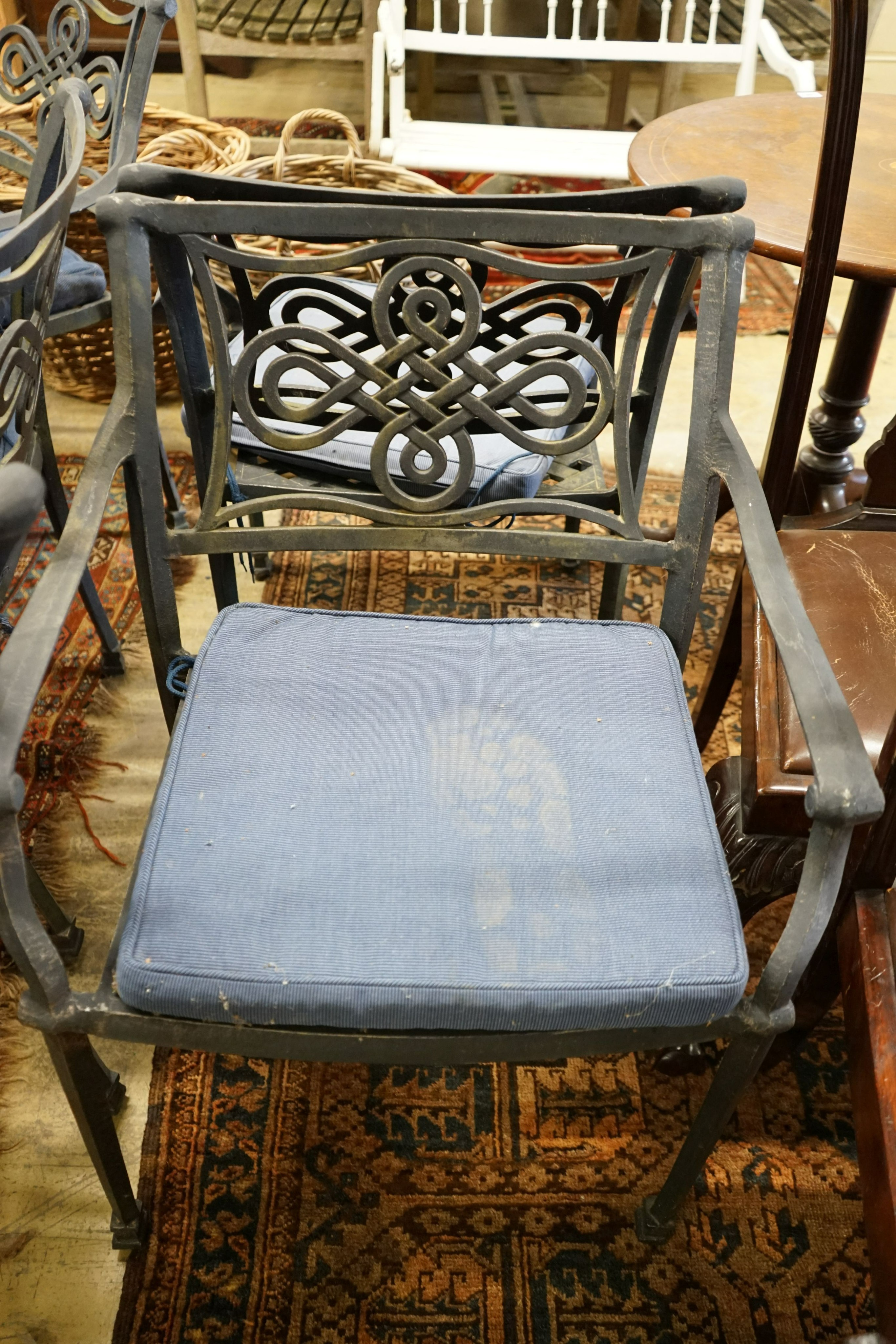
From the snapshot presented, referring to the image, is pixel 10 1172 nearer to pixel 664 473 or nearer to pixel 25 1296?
pixel 25 1296

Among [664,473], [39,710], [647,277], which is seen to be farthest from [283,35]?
[647,277]

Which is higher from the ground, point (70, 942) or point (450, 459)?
point (450, 459)

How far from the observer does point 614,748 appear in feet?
3.13

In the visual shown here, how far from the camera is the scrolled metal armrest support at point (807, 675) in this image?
28.2 inches

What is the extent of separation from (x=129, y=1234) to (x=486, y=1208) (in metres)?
0.40

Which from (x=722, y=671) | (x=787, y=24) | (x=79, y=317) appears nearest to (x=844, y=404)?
(x=722, y=671)

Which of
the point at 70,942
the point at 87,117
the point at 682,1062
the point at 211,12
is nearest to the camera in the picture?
the point at 682,1062

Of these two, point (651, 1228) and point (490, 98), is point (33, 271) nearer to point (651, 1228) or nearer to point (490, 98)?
point (651, 1228)

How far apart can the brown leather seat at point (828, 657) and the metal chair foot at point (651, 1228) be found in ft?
1.49

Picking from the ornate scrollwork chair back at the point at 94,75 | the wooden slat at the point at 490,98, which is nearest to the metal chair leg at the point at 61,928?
the ornate scrollwork chair back at the point at 94,75

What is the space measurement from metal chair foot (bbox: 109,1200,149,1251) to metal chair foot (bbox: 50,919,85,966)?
1.21ft

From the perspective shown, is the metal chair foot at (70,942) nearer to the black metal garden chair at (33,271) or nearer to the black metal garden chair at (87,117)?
the black metal garden chair at (33,271)

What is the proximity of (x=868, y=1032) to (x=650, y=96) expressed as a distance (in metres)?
4.60

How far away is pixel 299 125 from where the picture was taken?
7.48ft
